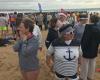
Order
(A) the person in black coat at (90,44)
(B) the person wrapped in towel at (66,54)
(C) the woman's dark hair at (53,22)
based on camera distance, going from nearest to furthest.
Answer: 1. (B) the person wrapped in towel at (66,54)
2. (A) the person in black coat at (90,44)
3. (C) the woman's dark hair at (53,22)

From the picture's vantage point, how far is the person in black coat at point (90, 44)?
7152mm

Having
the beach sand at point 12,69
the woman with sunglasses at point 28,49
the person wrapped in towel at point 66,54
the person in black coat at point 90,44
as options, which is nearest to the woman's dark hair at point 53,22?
the person in black coat at point 90,44

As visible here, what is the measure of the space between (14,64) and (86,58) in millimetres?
4070

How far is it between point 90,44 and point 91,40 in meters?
0.09

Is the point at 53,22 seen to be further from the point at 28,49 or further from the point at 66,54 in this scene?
the point at 66,54

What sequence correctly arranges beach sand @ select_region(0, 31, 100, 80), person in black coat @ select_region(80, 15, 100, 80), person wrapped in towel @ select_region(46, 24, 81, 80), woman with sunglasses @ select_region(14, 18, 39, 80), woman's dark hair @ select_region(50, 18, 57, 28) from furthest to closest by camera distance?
beach sand @ select_region(0, 31, 100, 80)
woman's dark hair @ select_region(50, 18, 57, 28)
person in black coat @ select_region(80, 15, 100, 80)
woman with sunglasses @ select_region(14, 18, 39, 80)
person wrapped in towel @ select_region(46, 24, 81, 80)

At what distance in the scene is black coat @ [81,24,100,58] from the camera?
23.5 ft

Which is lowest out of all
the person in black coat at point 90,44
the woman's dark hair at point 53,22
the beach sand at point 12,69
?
the beach sand at point 12,69

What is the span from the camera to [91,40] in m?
7.21

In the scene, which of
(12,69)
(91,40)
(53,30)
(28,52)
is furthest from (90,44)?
(12,69)

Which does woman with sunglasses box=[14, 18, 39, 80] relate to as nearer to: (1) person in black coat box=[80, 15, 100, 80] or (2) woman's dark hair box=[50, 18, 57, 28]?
(1) person in black coat box=[80, 15, 100, 80]

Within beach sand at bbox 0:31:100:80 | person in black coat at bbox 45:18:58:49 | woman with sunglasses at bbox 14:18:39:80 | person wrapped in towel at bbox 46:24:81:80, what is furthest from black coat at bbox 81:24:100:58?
person wrapped in towel at bbox 46:24:81:80

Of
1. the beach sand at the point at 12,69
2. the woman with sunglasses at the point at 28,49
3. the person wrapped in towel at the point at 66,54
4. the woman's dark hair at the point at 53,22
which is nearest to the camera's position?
the person wrapped in towel at the point at 66,54

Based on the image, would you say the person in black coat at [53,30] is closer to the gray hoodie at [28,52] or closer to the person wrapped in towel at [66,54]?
the gray hoodie at [28,52]
